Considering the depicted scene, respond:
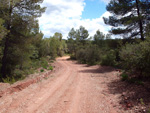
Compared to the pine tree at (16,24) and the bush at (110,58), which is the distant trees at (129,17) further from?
the pine tree at (16,24)

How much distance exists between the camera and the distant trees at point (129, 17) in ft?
43.5

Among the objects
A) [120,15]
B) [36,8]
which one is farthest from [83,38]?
[36,8]

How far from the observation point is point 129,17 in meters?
14.7

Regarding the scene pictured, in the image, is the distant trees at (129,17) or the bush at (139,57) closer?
the bush at (139,57)

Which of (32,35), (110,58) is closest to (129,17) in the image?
(110,58)

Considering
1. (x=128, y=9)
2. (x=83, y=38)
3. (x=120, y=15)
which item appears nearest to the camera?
(x=128, y=9)

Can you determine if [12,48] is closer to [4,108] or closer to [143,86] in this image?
[4,108]

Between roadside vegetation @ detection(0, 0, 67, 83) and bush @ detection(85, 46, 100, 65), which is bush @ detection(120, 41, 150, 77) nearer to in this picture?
roadside vegetation @ detection(0, 0, 67, 83)

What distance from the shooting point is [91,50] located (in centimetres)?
2350

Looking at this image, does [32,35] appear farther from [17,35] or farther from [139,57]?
[139,57]

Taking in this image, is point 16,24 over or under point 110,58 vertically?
over

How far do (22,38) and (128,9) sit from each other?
11.6 meters

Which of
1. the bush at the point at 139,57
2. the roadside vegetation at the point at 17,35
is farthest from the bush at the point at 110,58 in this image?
the roadside vegetation at the point at 17,35

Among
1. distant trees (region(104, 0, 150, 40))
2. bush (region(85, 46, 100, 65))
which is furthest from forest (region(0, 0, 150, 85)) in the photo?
bush (region(85, 46, 100, 65))
